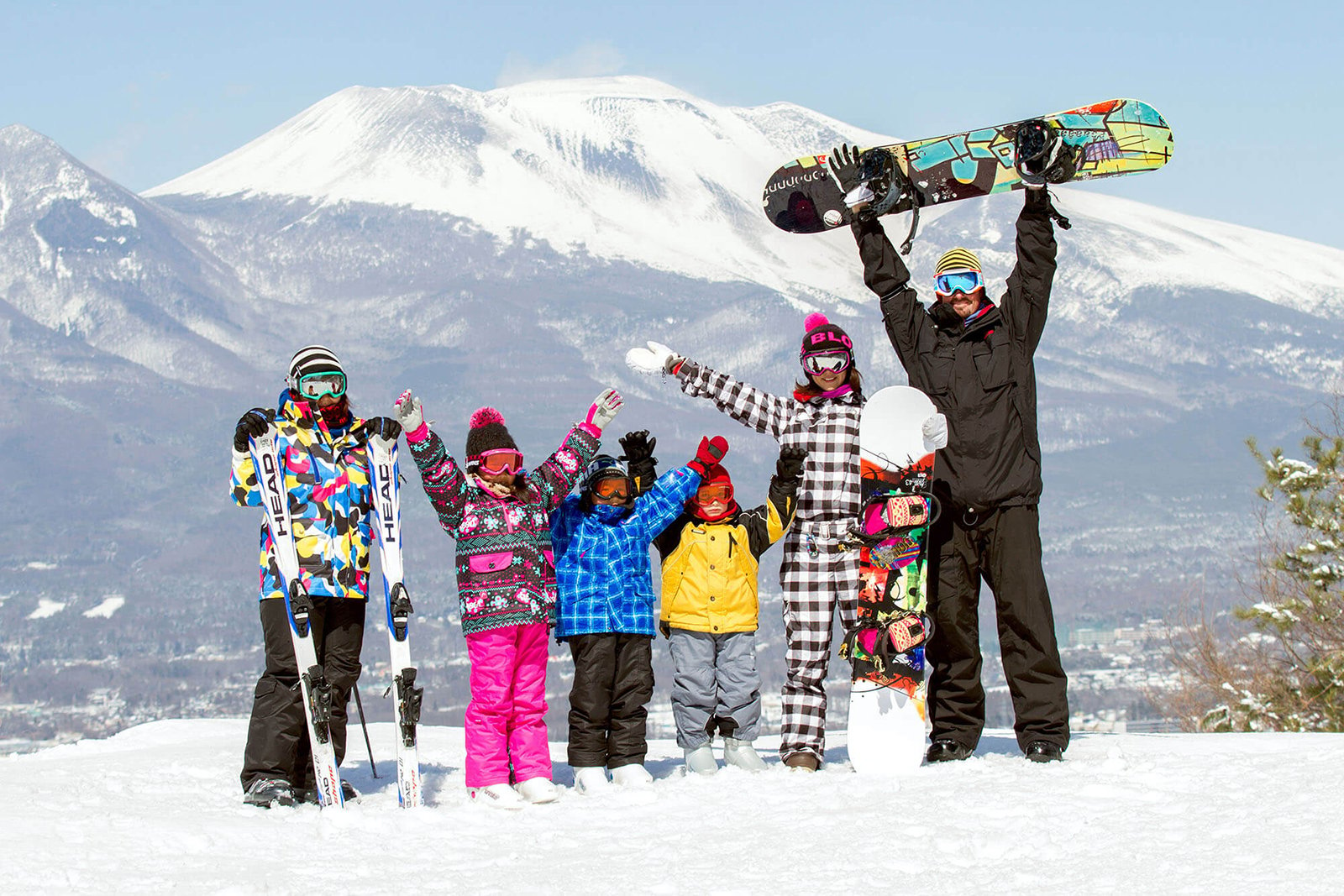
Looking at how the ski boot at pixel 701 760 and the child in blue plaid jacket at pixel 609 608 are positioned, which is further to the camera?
the ski boot at pixel 701 760

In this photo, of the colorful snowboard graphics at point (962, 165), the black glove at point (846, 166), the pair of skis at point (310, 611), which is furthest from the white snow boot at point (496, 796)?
the black glove at point (846, 166)

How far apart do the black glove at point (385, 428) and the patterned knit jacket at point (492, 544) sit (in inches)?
5.0

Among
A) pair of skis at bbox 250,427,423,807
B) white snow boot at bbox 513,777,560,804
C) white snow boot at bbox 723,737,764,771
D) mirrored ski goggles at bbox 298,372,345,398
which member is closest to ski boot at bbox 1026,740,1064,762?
white snow boot at bbox 723,737,764,771

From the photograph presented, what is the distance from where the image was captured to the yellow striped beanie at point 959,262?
655 centimetres

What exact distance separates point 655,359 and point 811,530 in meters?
1.21

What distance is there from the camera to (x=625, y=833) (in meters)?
5.13

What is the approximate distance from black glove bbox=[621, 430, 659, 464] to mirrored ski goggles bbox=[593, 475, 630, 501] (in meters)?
0.15

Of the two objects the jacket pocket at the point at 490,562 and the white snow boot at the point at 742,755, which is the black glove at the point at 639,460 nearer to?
the jacket pocket at the point at 490,562

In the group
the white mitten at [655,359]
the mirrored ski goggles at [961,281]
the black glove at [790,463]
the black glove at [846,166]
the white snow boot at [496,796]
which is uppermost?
the black glove at [846,166]

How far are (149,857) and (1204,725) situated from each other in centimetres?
1589

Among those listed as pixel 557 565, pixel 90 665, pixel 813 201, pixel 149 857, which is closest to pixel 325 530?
Result: pixel 557 565

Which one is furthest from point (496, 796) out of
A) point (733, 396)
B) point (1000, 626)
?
point (1000, 626)

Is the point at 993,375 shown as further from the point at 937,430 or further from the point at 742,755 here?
the point at 742,755

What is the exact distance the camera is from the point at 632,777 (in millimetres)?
6191
